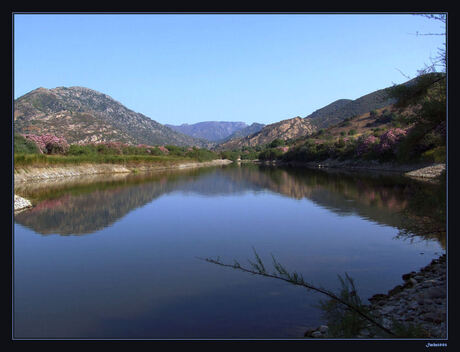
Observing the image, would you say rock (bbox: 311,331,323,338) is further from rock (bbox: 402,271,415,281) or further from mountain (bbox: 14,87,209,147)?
mountain (bbox: 14,87,209,147)

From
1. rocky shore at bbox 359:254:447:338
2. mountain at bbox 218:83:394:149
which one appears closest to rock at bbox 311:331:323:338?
rocky shore at bbox 359:254:447:338

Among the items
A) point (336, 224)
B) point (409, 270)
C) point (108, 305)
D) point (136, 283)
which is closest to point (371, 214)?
point (336, 224)

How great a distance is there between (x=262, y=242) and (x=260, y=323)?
5682mm

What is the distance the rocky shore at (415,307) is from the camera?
4.47 meters

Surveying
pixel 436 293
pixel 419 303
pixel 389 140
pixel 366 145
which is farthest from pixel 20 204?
pixel 366 145

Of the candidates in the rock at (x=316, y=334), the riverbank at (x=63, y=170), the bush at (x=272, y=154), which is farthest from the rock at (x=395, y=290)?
the bush at (x=272, y=154)

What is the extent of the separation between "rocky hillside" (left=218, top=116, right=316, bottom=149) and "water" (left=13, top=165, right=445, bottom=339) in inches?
5029

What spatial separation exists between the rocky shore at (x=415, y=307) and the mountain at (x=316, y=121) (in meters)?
97.4

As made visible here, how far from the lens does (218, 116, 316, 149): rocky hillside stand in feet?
496

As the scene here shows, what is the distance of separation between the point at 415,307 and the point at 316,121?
149723 mm

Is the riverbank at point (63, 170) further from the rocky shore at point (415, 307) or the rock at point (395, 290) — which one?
the rocky shore at point (415, 307)

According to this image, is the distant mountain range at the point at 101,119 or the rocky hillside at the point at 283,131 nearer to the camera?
the distant mountain range at the point at 101,119
